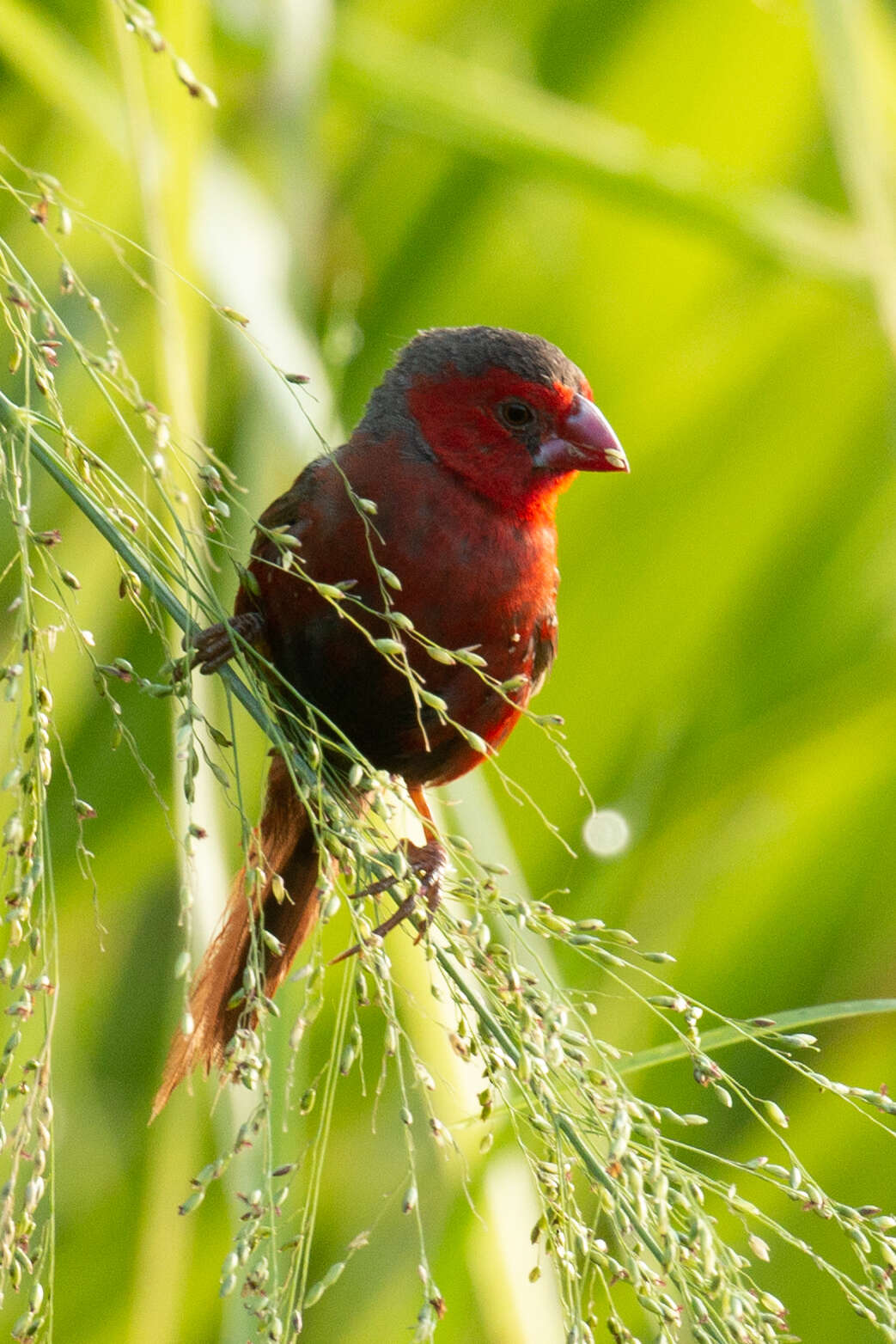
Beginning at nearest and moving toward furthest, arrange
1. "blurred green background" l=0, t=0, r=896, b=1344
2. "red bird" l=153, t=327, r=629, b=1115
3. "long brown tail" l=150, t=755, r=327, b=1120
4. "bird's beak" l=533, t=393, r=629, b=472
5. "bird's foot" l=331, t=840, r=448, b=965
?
"bird's foot" l=331, t=840, r=448, b=965 → "long brown tail" l=150, t=755, r=327, b=1120 → "red bird" l=153, t=327, r=629, b=1115 → "bird's beak" l=533, t=393, r=629, b=472 → "blurred green background" l=0, t=0, r=896, b=1344

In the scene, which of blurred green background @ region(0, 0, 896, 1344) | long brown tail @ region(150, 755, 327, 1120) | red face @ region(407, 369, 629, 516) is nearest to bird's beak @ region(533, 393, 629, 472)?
red face @ region(407, 369, 629, 516)

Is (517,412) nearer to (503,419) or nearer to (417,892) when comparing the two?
(503,419)

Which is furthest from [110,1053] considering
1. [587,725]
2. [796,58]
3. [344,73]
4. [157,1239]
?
[796,58]

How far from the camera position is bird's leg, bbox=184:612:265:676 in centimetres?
172

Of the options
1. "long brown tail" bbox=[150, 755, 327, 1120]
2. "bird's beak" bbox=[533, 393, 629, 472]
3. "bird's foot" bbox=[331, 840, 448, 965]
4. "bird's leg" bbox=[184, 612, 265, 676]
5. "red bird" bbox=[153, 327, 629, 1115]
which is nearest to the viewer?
"bird's foot" bbox=[331, 840, 448, 965]

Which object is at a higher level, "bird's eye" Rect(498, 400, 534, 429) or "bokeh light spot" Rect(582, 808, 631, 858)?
"bird's eye" Rect(498, 400, 534, 429)

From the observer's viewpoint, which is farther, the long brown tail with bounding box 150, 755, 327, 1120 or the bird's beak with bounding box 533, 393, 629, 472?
the bird's beak with bounding box 533, 393, 629, 472

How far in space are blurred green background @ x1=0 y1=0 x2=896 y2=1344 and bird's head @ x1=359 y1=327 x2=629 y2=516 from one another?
156 millimetres

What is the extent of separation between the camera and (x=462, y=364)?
7.95ft

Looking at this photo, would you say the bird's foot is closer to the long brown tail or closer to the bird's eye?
the long brown tail

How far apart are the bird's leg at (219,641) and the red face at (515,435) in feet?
1.32

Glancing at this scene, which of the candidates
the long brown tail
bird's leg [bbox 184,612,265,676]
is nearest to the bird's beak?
bird's leg [bbox 184,612,265,676]

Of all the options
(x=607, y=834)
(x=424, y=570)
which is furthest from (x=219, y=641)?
(x=607, y=834)

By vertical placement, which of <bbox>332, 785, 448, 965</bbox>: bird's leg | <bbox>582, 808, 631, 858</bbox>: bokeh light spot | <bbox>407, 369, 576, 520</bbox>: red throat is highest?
<bbox>407, 369, 576, 520</bbox>: red throat
